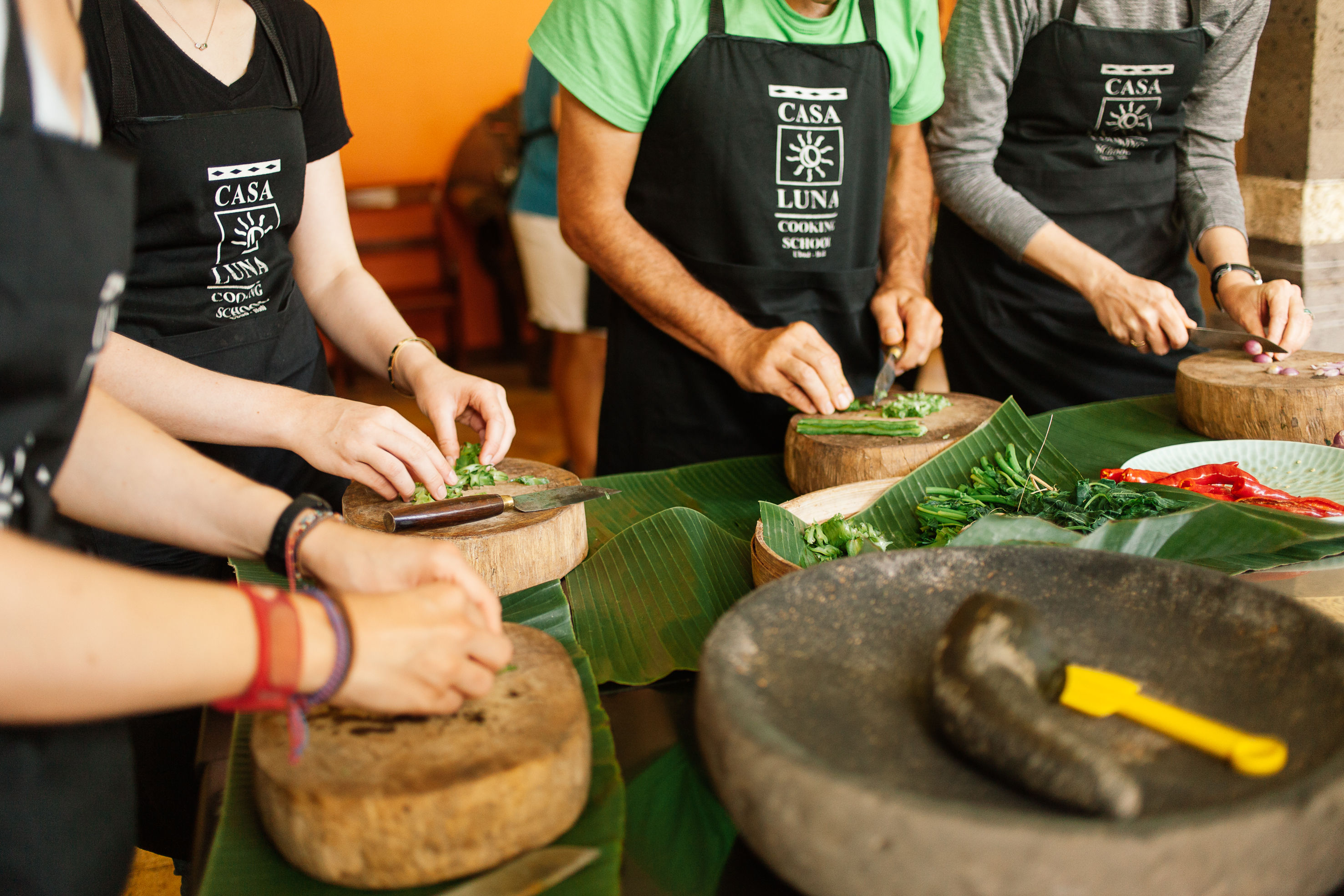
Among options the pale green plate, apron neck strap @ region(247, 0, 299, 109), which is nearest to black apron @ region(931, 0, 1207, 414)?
the pale green plate

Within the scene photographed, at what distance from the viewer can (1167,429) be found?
6.71 ft

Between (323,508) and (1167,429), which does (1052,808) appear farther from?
(1167,429)

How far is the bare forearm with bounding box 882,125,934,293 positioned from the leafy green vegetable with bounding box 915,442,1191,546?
107 centimetres

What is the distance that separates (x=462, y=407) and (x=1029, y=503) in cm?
96

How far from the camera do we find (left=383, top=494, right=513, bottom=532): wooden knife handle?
1428 mm

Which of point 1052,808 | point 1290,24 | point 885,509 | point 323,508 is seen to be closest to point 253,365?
point 323,508

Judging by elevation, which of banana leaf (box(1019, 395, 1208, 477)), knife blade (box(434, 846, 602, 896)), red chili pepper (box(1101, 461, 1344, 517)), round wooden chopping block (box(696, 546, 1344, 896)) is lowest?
banana leaf (box(1019, 395, 1208, 477))

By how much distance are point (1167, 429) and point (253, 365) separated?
1829mm

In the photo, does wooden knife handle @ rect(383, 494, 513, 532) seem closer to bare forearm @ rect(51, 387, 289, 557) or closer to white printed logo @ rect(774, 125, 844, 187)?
bare forearm @ rect(51, 387, 289, 557)

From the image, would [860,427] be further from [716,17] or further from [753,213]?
[716,17]

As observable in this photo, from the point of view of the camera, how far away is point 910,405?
1.92m

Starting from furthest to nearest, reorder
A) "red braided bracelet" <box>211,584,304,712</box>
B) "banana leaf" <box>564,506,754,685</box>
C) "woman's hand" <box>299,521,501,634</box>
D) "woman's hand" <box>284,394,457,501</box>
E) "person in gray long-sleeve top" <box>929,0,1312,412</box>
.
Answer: "person in gray long-sleeve top" <box>929,0,1312,412</box>
"woman's hand" <box>284,394,457,501</box>
"banana leaf" <box>564,506,754,685</box>
"woman's hand" <box>299,521,501,634</box>
"red braided bracelet" <box>211,584,304,712</box>

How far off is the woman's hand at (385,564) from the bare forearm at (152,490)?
63mm

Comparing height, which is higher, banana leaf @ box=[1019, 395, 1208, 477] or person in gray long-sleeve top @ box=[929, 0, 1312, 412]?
person in gray long-sleeve top @ box=[929, 0, 1312, 412]
